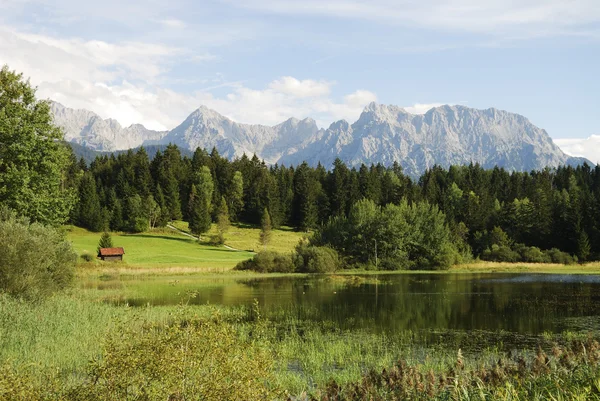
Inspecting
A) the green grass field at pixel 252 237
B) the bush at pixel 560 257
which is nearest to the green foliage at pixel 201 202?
the green grass field at pixel 252 237

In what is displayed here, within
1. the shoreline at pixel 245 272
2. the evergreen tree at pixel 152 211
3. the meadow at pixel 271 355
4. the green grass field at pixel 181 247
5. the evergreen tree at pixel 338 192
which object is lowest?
the shoreline at pixel 245 272

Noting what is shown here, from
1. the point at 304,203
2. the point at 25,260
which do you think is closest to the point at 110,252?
the point at 25,260

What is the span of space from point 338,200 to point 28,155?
115 metres

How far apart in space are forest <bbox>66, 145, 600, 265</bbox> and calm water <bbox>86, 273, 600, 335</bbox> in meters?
38.3

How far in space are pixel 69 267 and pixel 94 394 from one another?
26331 mm

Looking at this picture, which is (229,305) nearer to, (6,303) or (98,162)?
(6,303)

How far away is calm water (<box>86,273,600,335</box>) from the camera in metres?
30.2

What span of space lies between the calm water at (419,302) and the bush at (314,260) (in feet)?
64.1

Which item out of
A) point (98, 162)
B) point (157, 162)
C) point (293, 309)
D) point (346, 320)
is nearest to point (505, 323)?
point (346, 320)

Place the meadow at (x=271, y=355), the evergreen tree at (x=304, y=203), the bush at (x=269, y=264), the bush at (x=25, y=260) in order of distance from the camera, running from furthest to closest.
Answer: the evergreen tree at (x=304, y=203)
the bush at (x=269, y=264)
the bush at (x=25, y=260)
the meadow at (x=271, y=355)

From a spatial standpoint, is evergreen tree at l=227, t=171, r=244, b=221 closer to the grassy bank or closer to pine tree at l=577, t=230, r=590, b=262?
pine tree at l=577, t=230, r=590, b=262

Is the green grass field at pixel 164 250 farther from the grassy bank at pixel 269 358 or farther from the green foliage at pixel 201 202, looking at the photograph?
the grassy bank at pixel 269 358

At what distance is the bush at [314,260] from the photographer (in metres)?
82.7

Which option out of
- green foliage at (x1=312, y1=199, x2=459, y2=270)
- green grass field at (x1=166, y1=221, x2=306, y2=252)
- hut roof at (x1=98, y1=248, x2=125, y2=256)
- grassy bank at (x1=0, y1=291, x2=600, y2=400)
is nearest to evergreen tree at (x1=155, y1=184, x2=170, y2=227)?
green grass field at (x1=166, y1=221, x2=306, y2=252)
